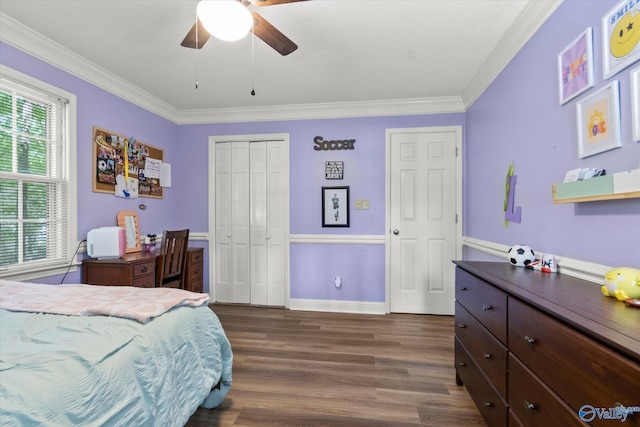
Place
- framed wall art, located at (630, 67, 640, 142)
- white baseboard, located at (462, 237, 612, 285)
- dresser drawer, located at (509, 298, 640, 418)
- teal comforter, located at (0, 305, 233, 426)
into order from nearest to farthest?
dresser drawer, located at (509, 298, 640, 418)
teal comforter, located at (0, 305, 233, 426)
framed wall art, located at (630, 67, 640, 142)
white baseboard, located at (462, 237, 612, 285)

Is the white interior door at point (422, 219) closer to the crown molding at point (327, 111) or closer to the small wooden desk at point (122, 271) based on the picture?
the crown molding at point (327, 111)

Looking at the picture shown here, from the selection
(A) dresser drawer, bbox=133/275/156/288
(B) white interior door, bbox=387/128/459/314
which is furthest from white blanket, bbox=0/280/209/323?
(B) white interior door, bbox=387/128/459/314

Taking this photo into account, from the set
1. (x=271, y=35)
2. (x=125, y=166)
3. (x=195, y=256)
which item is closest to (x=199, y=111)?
(x=125, y=166)

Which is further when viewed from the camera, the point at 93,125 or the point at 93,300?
the point at 93,125

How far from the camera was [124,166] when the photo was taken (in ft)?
9.81

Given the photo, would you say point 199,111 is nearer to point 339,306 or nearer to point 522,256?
point 339,306

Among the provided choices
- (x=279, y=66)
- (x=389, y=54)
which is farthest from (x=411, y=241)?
(x=279, y=66)

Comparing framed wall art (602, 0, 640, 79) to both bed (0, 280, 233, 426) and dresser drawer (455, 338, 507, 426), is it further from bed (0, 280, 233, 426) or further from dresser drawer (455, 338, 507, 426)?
bed (0, 280, 233, 426)

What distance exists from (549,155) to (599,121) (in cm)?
41

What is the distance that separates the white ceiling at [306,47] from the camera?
1877 millimetres

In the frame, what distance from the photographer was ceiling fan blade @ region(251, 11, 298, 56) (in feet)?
5.25

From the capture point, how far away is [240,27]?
142cm

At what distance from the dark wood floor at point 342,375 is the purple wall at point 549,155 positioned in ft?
3.84

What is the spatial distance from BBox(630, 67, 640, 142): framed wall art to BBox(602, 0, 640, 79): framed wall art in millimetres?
64
